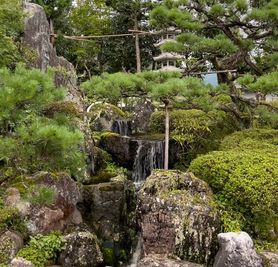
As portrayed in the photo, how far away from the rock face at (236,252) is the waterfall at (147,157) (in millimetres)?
4727

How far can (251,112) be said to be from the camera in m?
9.85

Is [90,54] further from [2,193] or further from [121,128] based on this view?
[2,193]

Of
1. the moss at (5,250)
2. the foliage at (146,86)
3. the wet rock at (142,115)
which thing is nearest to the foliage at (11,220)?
the moss at (5,250)

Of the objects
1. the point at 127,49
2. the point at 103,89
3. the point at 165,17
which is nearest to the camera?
the point at 103,89

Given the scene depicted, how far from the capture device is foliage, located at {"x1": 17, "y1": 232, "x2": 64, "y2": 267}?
19.6 ft

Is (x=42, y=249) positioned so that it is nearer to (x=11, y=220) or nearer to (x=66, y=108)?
(x=11, y=220)

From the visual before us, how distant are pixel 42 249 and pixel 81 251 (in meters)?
0.63

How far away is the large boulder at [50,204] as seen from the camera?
641 cm

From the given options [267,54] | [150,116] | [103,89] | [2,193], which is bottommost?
[2,193]

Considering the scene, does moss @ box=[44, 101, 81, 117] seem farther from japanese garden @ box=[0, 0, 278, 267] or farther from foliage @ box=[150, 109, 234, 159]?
foliage @ box=[150, 109, 234, 159]

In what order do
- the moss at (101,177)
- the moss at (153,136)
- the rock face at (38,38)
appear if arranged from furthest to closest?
the rock face at (38,38), the moss at (153,136), the moss at (101,177)

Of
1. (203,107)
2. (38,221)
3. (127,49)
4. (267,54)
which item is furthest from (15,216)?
(127,49)

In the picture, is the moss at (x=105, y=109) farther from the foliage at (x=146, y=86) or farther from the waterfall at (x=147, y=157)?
the foliage at (x=146, y=86)

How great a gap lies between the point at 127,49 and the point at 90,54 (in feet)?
7.82
